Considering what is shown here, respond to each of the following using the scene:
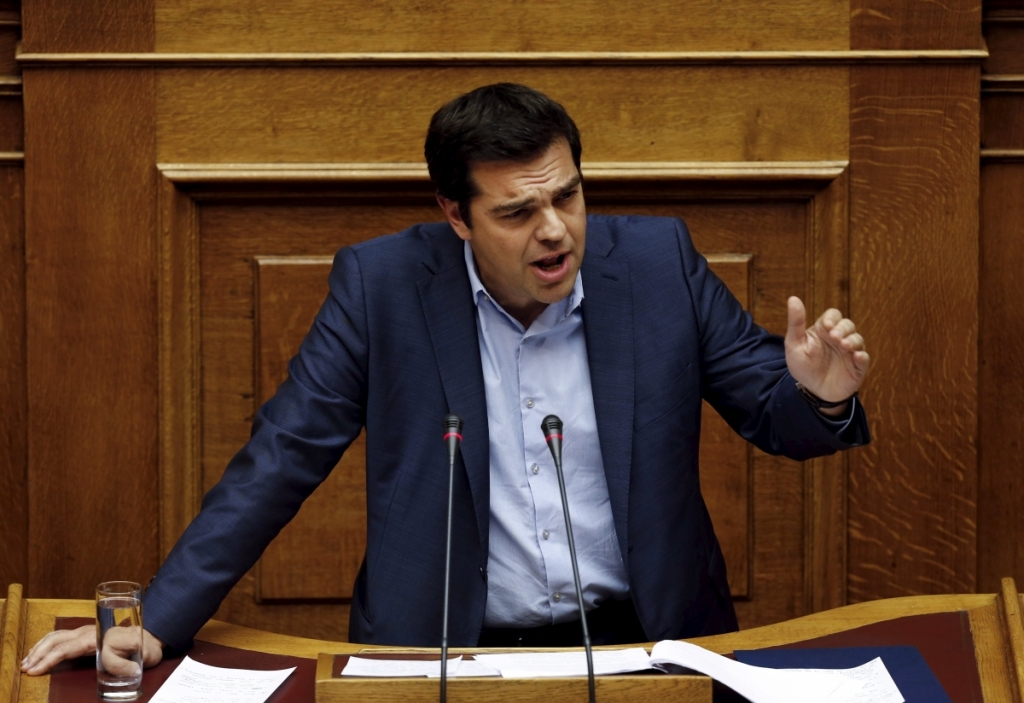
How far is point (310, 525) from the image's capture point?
2684mm

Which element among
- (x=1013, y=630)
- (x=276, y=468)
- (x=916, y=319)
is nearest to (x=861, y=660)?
(x=1013, y=630)

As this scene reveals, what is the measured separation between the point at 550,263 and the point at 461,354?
211 mm

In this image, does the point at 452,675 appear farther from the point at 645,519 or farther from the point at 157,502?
the point at 157,502

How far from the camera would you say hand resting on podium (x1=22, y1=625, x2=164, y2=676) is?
1598mm

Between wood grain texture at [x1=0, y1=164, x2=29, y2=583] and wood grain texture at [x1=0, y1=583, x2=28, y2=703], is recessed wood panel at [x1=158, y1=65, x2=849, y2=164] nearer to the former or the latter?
wood grain texture at [x1=0, y1=164, x2=29, y2=583]

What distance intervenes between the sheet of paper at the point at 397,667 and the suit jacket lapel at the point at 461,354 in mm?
453

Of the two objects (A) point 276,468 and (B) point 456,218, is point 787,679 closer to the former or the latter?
(A) point 276,468

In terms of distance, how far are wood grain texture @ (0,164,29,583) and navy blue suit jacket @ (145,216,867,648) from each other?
925mm

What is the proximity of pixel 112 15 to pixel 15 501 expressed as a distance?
1.05 meters

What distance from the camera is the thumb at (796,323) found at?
66.2 inches

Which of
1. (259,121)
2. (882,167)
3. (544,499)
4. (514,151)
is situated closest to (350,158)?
(259,121)

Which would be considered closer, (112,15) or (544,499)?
(544,499)

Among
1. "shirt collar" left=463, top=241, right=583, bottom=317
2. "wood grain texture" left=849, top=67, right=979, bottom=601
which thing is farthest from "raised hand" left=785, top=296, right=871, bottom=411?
"wood grain texture" left=849, top=67, right=979, bottom=601

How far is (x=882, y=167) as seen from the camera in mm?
2598
